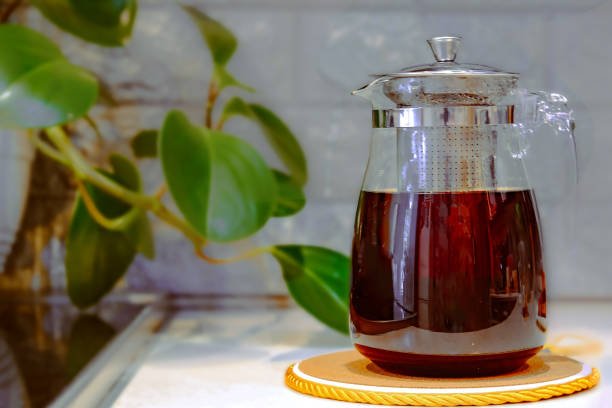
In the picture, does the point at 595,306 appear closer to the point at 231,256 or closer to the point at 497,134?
the point at 231,256

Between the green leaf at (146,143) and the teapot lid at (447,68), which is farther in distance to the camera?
the green leaf at (146,143)

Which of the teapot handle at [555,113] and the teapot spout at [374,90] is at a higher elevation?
the teapot spout at [374,90]

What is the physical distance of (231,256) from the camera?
1.21m

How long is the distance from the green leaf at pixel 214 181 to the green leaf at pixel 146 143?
366mm

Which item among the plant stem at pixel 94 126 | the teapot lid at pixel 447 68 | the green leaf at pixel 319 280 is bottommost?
the green leaf at pixel 319 280

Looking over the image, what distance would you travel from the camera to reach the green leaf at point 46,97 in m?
0.76

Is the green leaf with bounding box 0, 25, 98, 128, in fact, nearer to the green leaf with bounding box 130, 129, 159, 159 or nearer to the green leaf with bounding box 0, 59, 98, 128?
the green leaf with bounding box 0, 59, 98, 128

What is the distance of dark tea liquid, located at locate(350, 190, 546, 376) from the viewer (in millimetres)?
649

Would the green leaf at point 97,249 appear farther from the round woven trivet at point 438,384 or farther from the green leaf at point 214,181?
the round woven trivet at point 438,384

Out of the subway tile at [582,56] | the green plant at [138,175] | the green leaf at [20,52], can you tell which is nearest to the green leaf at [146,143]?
the green plant at [138,175]

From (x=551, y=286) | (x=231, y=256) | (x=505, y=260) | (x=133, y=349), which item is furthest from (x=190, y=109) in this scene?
(x=505, y=260)

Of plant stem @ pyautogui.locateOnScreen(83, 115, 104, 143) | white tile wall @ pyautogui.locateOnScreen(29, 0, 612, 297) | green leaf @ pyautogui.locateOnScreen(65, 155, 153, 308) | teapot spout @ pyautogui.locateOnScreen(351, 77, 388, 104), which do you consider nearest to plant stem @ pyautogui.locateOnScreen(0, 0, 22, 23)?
white tile wall @ pyautogui.locateOnScreen(29, 0, 612, 297)

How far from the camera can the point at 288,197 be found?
3.33ft

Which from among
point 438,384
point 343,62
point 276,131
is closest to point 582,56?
point 343,62
